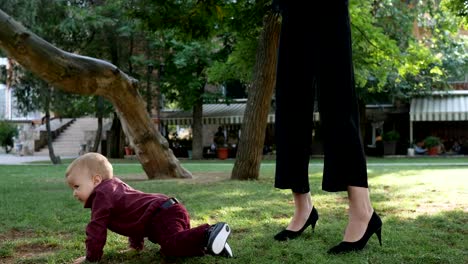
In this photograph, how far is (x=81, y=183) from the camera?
3156mm

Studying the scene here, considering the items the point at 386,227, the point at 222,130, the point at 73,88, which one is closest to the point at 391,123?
the point at 222,130

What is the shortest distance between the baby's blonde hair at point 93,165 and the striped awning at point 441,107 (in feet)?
Answer: 89.5

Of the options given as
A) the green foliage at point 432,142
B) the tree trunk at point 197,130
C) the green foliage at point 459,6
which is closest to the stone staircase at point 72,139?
the tree trunk at point 197,130

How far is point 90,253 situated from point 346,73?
1.93 meters

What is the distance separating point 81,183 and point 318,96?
5.29 ft

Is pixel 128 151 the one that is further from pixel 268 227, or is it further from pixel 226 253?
pixel 226 253

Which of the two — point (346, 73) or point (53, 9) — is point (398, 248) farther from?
point (53, 9)

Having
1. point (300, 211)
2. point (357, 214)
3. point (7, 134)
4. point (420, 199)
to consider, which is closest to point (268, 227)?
point (300, 211)

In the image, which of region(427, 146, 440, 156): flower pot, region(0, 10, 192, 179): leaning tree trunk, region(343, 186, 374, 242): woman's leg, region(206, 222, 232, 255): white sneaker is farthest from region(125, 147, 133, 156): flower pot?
region(206, 222, 232, 255): white sneaker

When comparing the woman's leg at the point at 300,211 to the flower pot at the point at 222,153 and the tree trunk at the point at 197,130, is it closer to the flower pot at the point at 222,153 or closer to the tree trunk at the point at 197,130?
the tree trunk at the point at 197,130

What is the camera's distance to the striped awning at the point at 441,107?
28.2 meters

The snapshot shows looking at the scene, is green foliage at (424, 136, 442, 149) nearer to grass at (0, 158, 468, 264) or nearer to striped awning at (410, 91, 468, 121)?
striped awning at (410, 91, 468, 121)

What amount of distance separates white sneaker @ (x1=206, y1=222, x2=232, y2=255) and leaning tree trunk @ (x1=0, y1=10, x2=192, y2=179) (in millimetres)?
6113

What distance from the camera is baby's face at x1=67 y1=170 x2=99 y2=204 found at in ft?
10.3
